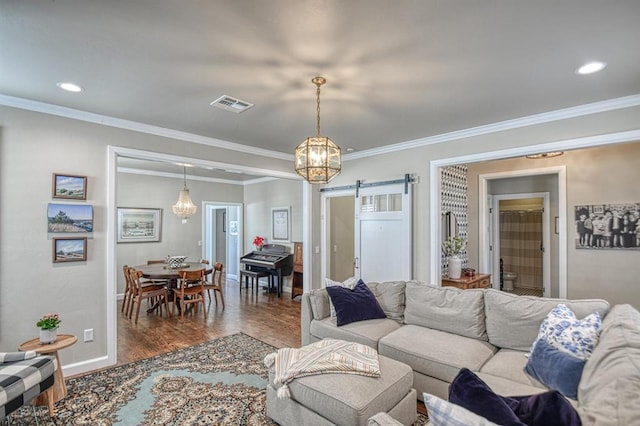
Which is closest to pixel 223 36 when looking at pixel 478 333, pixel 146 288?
pixel 478 333

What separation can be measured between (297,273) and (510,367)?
4847 millimetres

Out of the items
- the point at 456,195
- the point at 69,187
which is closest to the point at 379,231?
the point at 456,195

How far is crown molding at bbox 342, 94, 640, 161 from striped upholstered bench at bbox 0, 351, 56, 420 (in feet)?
15.1

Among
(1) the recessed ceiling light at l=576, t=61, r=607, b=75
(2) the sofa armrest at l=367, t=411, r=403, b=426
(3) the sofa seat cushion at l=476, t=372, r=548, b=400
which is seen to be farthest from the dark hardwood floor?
(1) the recessed ceiling light at l=576, t=61, r=607, b=75

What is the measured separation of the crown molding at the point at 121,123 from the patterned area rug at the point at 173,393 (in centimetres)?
270

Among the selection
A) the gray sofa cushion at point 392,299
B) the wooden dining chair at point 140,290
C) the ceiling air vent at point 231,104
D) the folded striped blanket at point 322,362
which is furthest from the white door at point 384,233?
the wooden dining chair at point 140,290

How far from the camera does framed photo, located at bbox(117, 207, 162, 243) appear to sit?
672 centimetres

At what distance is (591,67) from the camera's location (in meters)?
2.43

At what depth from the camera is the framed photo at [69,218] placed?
3209 millimetres

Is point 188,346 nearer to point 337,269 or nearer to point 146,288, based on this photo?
point 146,288

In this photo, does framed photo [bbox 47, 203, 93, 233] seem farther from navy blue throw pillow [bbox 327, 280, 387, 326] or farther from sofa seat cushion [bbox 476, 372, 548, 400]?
sofa seat cushion [bbox 476, 372, 548, 400]

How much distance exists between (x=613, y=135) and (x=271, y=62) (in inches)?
132

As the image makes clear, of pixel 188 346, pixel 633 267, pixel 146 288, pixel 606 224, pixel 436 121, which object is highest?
pixel 436 121

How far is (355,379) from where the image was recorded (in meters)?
2.11
